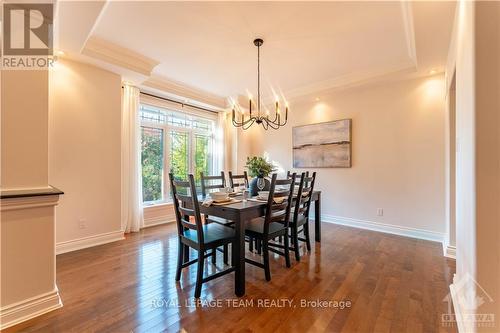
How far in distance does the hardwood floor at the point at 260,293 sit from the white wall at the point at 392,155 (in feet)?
2.67

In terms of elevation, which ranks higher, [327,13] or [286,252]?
[327,13]

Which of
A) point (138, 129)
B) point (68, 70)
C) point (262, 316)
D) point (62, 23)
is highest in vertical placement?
point (62, 23)

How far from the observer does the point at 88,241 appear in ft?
10.1

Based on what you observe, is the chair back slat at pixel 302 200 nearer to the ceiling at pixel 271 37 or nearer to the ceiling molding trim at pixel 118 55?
the ceiling at pixel 271 37

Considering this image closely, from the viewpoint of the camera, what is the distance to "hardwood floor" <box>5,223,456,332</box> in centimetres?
158

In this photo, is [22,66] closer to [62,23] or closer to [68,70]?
[62,23]

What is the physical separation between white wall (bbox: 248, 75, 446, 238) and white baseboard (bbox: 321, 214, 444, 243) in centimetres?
4

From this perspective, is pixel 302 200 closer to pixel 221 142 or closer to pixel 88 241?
pixel 88 241

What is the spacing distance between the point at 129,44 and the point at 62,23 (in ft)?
2.41

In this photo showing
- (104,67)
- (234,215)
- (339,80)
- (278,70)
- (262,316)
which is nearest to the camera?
(262,316)

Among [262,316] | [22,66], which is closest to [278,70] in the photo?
[22,66]

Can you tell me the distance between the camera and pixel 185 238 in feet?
6.92

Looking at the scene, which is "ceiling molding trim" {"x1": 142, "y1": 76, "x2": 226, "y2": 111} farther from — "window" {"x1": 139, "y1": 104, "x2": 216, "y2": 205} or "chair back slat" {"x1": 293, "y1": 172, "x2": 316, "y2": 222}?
"chair back slat" {"x1": 293, "y1": 172, "x2": 316, "y2": 222}

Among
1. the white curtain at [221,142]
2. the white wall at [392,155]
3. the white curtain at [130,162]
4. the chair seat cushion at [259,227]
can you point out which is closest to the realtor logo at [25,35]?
the white curtain at [130,162]
